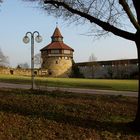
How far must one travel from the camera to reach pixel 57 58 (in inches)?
3856

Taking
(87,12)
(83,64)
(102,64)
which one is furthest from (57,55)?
(87,12)

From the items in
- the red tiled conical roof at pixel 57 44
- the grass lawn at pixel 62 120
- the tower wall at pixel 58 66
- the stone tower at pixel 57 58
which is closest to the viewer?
the grass lawn at pixel 62 120

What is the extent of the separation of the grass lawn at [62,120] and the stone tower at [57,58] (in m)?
79.5

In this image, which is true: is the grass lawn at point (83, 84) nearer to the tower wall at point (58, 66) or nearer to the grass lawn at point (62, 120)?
the grass lawn at point (62, 120)

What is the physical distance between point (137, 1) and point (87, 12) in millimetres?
2513

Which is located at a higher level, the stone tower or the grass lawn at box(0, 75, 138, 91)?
the stone tower

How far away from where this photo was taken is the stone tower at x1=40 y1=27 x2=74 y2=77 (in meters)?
96.2

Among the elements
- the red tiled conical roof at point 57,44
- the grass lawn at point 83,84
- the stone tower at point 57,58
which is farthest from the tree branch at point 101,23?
the red tiled conical roof at point 57,44

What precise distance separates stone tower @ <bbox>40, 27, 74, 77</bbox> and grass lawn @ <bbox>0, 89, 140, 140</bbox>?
79537 mm

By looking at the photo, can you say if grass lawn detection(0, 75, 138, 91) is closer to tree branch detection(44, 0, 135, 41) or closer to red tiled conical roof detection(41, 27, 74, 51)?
tree branch detection(44, 0, 135, 41)

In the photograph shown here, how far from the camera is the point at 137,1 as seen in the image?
473 inches

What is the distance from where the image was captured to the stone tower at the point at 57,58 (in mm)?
96188

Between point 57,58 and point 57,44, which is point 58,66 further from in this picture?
point 57,44

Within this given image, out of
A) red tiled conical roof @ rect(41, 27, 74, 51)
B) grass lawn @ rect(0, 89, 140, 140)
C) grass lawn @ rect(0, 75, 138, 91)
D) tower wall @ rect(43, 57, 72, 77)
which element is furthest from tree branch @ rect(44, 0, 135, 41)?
red tiled conical roof @ rect(41, 27, 74, 51)
